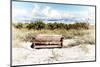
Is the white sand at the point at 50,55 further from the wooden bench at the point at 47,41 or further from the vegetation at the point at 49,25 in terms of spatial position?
the vegetation at the point at 49,25

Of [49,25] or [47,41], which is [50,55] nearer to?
[47,41]

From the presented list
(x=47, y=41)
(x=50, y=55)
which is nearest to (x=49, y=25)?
(x=47, y=41)

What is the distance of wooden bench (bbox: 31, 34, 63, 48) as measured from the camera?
A: 258 cm

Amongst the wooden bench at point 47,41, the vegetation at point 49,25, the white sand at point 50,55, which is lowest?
the white sand at point 50,55

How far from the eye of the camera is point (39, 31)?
2604 mm

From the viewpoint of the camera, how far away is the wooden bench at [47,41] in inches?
102

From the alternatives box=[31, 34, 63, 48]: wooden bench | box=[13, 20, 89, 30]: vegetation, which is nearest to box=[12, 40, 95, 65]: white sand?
box=[31, 34, 63, 48]: wooden bench

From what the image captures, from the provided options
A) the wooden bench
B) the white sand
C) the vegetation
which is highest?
the vegetation

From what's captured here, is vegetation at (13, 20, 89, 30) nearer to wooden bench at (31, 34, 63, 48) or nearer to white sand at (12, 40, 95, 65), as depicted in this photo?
wooden bench at (31, 34, 63, 48)

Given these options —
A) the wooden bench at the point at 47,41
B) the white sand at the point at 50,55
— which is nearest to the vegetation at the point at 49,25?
the wooden bench at the point at 47,41

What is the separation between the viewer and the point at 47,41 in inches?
104

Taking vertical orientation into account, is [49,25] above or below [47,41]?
above

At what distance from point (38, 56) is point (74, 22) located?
2.25ft
